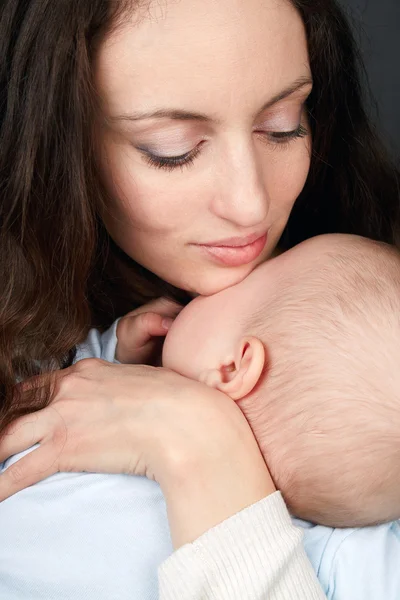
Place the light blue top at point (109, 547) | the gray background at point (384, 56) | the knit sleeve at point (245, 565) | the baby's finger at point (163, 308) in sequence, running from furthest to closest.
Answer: the gray background at point (384, 56), the baby's finger at point (163, 308), the light blue top at point (109, 547), the knit sleeve at point (245, 565)

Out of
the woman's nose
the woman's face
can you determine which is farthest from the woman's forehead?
the woman's nose

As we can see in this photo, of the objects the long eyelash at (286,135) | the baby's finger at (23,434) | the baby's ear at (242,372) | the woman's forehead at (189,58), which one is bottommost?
the baby's finger at (23,434)

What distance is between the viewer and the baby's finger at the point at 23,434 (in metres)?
1.68

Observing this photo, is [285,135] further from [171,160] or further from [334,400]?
[334,400]

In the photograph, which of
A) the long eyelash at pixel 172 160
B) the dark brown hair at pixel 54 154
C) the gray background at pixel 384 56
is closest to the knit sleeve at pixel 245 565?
the dark brown hair at pixel 54 154

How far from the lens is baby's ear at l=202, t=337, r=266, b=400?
1.53m

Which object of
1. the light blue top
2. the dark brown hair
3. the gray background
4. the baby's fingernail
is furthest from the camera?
the gray background

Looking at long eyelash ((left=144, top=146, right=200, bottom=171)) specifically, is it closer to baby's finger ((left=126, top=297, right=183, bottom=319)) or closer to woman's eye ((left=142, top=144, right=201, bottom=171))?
woman's eye ((left=142, top=144, right=201, bottom=171))

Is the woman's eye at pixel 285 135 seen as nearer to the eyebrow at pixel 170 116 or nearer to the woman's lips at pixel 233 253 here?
the eyebrow at pixel 170 116

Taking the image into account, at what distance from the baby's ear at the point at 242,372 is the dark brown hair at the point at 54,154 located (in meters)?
0.38

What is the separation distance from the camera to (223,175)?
1.67m

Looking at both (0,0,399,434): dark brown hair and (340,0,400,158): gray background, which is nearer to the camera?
(0,0,399,434): dark brown hair

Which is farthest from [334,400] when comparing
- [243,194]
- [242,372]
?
[243,194]

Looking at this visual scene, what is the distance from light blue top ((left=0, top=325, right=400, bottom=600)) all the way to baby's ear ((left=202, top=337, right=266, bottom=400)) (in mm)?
229
